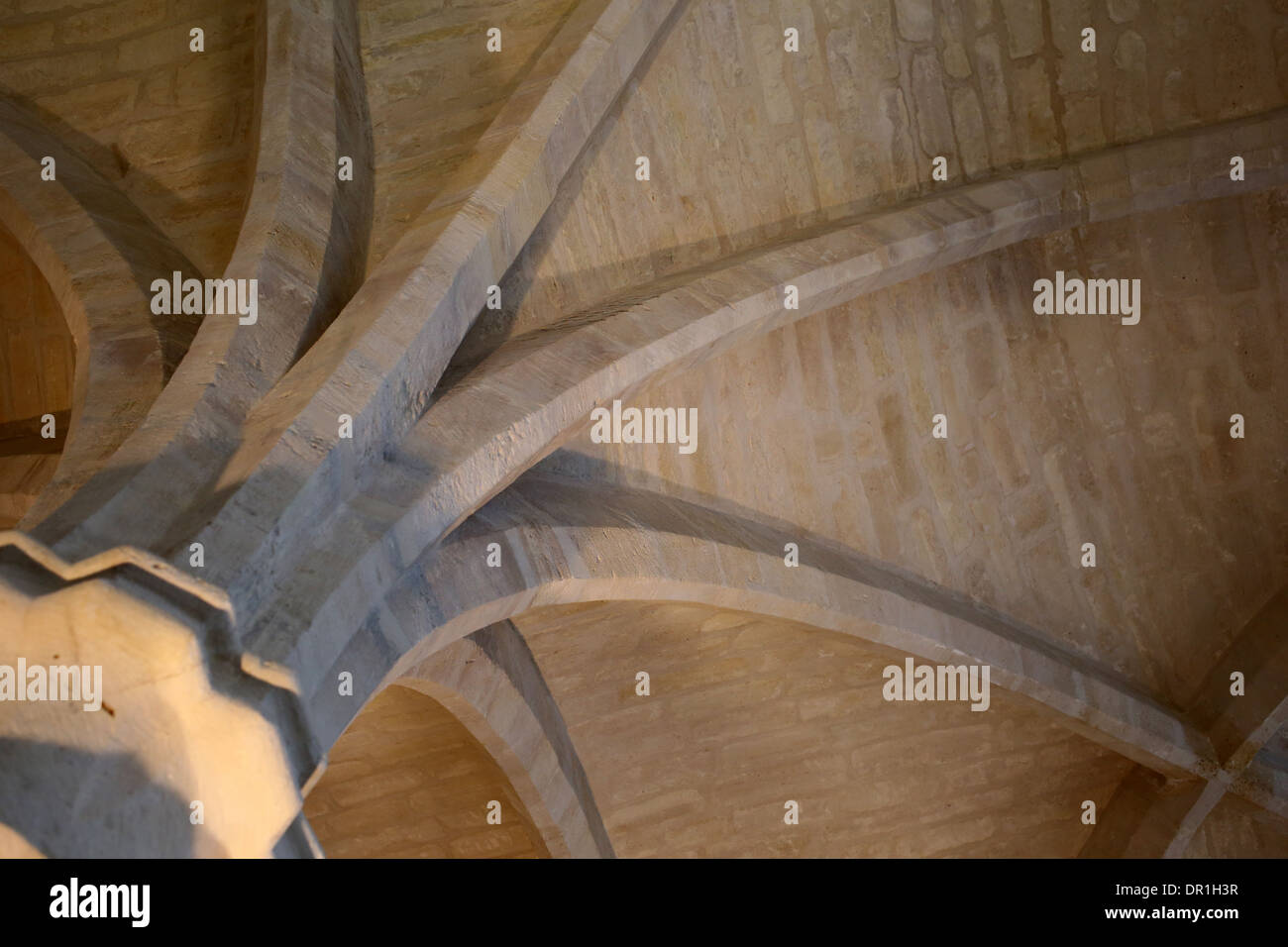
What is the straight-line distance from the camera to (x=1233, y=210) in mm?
5758

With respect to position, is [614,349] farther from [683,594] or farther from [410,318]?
[683,594]

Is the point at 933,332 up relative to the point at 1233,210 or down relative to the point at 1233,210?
down

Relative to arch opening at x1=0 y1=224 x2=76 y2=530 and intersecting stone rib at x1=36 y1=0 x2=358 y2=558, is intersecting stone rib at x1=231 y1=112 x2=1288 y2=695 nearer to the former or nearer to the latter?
intersecting stone rib at x1=36 y1=0 x2=358 y2=558

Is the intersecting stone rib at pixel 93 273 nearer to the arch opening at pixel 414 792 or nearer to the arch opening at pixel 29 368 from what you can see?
the arch opening at pixel 29 368

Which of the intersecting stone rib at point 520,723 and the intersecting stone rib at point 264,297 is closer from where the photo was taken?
the intersecting stone rib at point 264,297

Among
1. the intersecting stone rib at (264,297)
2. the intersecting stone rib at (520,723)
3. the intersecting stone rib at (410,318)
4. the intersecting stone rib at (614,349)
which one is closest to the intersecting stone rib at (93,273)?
the intersecting stone rib at (264,297)

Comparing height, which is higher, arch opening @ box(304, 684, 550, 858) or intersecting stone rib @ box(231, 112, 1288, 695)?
intersecting stone rib @ box(231, 112, 1288, 695)

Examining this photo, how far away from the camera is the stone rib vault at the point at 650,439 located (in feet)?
10.3

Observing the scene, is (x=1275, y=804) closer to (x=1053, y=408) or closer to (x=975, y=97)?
(x=1053, y=408)

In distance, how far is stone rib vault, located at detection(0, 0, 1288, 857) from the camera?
123 inches

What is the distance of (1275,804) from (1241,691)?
0.57 meters

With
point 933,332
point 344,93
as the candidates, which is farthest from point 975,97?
point 344,93

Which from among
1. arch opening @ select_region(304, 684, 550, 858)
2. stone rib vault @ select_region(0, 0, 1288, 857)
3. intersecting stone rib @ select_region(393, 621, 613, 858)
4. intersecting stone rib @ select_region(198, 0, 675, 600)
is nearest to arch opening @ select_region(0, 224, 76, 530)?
stone rib vault @ select_region(0, 0, 1288, 857)

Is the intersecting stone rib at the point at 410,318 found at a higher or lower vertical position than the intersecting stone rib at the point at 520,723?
higher
